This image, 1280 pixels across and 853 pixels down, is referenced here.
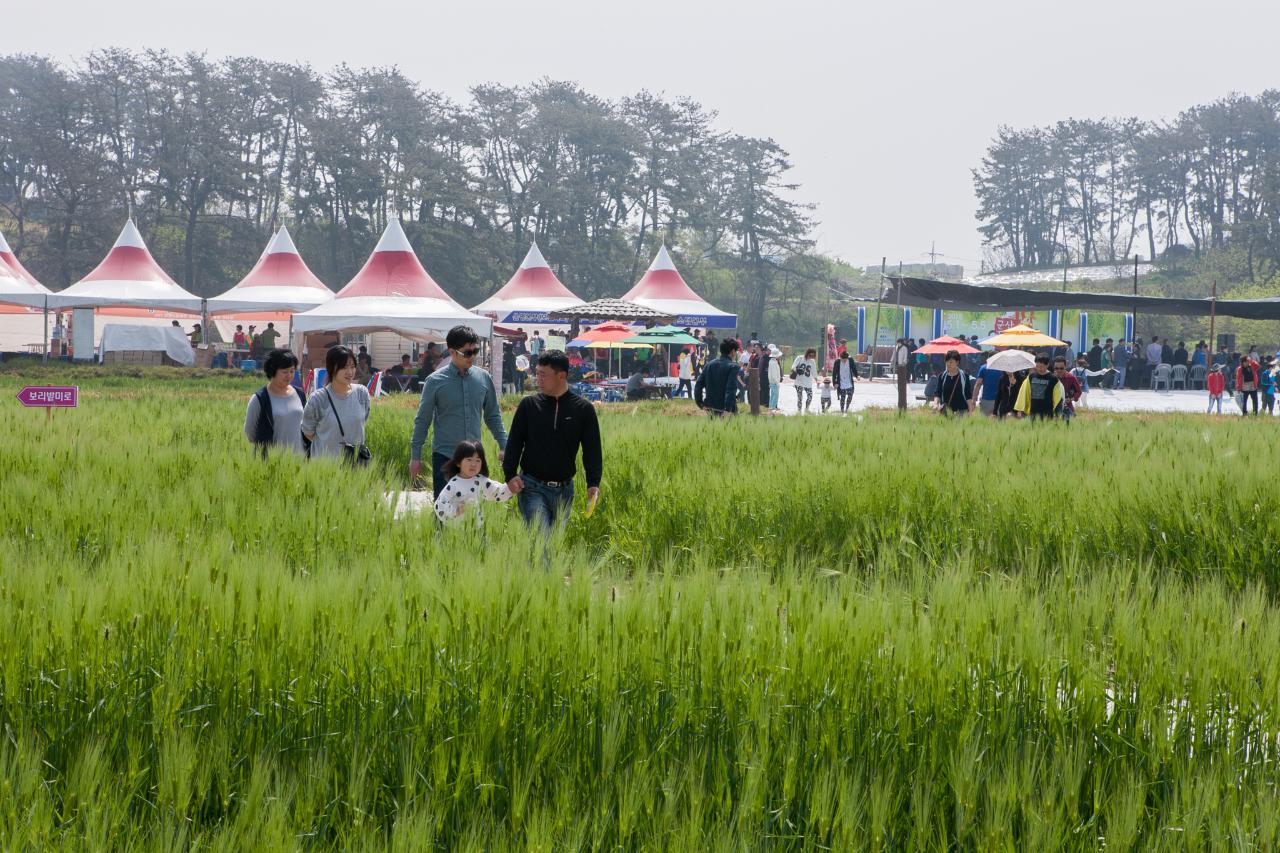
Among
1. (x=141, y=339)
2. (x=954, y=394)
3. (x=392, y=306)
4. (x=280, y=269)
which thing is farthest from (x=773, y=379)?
(x=141, y=339)

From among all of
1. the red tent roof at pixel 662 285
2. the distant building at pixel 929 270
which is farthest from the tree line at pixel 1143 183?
the red tent roof at pixel 662 285

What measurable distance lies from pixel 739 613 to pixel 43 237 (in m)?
62.1

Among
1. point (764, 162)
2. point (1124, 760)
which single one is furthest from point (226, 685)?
point (764, 162)

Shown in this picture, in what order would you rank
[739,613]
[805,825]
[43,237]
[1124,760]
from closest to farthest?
[805,825] → [1124,760] → [739,613] → [43,237]

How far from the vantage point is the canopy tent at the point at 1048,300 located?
108 feet

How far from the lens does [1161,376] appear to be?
36.8 m

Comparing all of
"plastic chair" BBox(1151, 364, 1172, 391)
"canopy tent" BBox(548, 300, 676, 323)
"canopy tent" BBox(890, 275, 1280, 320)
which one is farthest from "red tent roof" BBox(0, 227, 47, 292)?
"plastic chair" BBox(1151, 364, 1172, 391)

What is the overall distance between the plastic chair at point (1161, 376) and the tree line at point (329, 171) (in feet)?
99.5

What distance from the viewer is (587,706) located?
128 inches

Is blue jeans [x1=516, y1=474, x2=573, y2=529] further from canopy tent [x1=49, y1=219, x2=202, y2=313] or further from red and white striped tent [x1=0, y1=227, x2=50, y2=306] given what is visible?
red and white striped tent [x1=0, y1=227, x2=50, y2=306]

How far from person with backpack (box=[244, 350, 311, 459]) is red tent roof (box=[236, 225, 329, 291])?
25428 mm

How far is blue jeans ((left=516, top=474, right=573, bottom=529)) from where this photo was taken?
638 cm

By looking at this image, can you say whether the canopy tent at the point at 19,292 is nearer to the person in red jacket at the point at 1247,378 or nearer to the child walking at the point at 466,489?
the child walking at the point at 466,489

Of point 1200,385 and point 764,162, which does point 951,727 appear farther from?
point 764,162
